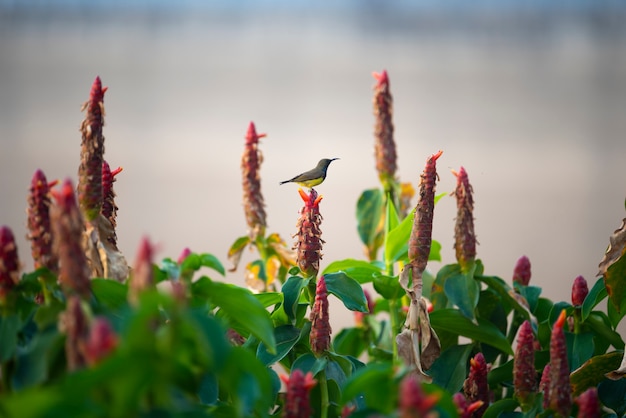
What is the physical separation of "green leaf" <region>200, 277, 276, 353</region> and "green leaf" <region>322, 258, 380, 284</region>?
22 centimetres

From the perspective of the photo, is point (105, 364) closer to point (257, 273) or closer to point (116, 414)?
point (116, 414)

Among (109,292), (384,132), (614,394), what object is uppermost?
(384,132)

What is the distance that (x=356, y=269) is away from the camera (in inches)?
28.2

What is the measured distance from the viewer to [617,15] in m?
2.55

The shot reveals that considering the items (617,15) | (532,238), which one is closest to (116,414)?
(532,238)

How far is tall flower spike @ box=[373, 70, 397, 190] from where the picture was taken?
854mm

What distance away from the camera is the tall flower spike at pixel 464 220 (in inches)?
27.1

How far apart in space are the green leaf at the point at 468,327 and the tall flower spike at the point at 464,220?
49 mm

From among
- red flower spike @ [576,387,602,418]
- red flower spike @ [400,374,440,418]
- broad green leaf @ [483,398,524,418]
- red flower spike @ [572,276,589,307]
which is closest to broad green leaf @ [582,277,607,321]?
red flower spike @ [572,276,589,307]

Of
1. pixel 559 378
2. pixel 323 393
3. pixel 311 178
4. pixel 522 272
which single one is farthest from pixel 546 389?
pixel 311 178

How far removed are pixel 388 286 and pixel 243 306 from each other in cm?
23

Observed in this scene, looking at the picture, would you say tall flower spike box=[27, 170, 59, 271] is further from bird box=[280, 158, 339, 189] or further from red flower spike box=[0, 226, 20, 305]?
bird box=[280, 158, 339, 189]

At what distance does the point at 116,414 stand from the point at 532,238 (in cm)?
204

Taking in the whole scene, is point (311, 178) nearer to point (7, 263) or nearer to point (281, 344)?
point (281, 344)
